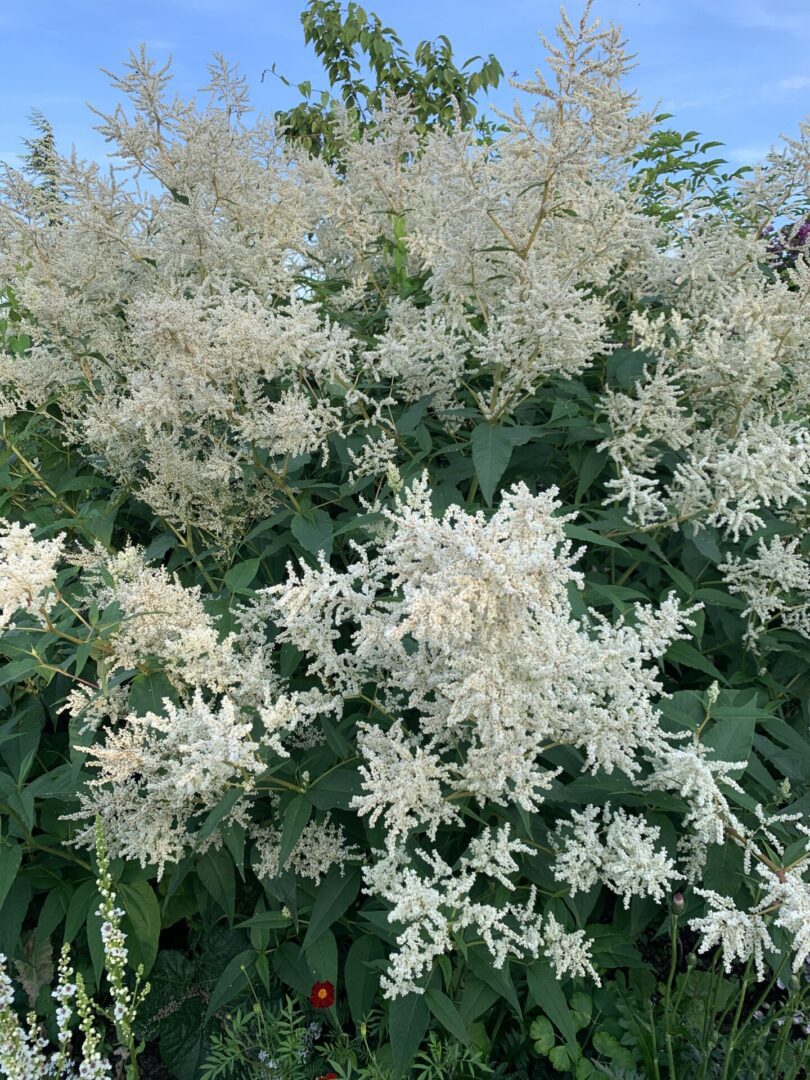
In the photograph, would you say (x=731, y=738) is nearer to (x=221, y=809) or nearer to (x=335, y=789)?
(x=335, y=789)

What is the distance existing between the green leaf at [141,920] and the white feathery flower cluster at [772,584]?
2.31m

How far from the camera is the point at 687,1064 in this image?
3041 mm

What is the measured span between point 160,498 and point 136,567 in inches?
19.2

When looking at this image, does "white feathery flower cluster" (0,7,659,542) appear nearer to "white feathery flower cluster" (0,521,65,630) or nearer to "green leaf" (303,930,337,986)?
"white feathery flower cluster" (0,521,65,630)

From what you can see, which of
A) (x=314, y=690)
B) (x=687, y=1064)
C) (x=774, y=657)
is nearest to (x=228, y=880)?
(x=314, y=690)

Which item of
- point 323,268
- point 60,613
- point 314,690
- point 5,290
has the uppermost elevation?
point 5,290

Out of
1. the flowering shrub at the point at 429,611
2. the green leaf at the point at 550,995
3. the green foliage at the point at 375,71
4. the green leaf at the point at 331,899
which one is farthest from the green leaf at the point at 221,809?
the green foliage at the point at 375,71

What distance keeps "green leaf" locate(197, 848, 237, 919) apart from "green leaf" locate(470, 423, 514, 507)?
1501mm

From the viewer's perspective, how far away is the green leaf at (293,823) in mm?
2533

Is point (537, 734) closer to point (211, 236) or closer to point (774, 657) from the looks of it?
point (774, 657)

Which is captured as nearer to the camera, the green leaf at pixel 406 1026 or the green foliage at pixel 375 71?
the green leaf at pixel 406 1026

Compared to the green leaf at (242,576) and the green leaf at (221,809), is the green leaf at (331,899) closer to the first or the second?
the green leaf at (221,809)

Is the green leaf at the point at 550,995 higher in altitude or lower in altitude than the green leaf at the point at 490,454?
lower

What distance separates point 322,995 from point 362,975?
0.16 meters
